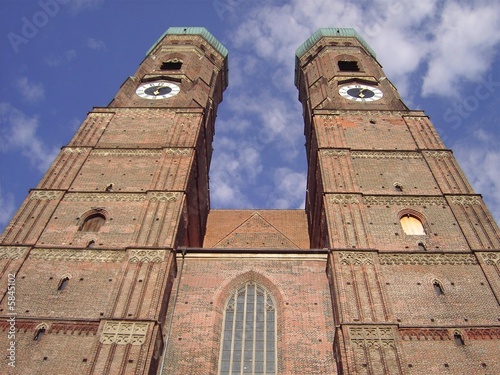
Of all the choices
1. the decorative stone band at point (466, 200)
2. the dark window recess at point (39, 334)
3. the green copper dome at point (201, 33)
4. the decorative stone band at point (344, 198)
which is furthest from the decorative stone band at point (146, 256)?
the green copper dome at point (201, 33)

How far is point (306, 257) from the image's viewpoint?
18562 mm

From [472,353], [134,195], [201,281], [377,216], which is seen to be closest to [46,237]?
[134,195]

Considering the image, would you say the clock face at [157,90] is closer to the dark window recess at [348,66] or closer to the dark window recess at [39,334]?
the dark window recess at [348,66]

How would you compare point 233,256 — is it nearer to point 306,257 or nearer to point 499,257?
point 306,257

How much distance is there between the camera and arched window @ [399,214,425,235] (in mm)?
19328

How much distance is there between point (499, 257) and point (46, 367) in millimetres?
12716

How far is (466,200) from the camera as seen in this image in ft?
66.5

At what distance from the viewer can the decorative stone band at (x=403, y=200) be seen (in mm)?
20375

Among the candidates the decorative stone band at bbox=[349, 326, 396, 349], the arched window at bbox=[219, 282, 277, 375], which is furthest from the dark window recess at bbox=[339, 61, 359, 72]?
the decorative stone band at bbox=[349, 326, 396, 349]

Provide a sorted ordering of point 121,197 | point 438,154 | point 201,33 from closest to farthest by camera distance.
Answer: point 121,197 < point 438,154 < point 201,33

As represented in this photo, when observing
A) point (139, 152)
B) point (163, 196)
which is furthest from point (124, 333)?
point (139, 152)

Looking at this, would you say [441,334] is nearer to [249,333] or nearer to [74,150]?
[249,333]

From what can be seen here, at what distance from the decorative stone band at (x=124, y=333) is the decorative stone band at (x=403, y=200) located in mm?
9067

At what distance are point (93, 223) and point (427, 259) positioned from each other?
10596mm
